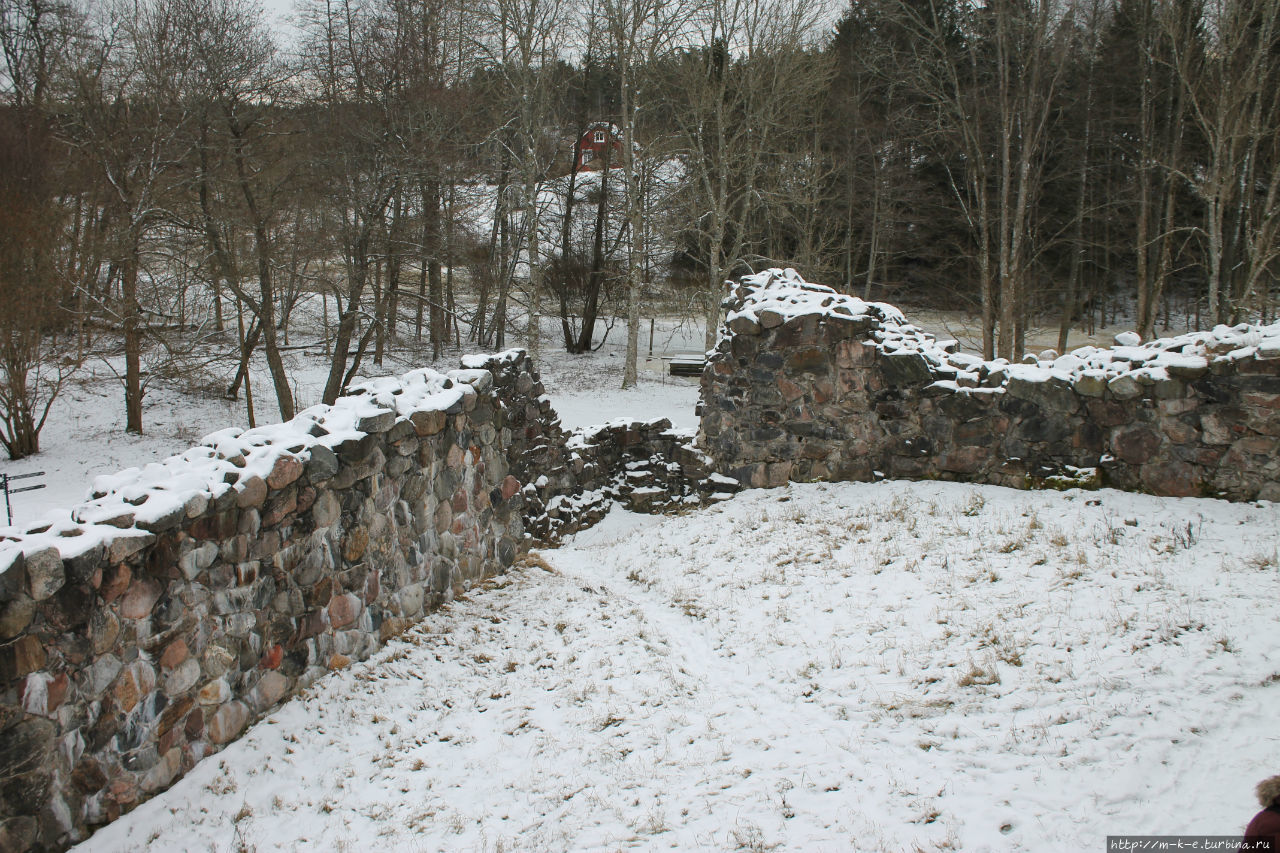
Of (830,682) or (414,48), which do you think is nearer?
(830,682)

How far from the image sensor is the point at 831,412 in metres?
9.39

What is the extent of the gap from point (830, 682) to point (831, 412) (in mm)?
5116

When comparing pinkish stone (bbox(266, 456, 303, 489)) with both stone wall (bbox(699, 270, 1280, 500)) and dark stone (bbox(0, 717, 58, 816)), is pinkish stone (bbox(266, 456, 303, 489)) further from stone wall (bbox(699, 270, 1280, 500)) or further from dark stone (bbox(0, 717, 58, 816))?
stone wall (bbox(699, 270, 1280, 500))

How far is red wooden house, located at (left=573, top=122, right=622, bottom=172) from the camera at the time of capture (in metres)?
26.4

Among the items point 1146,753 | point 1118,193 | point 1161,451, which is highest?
point 1118,193

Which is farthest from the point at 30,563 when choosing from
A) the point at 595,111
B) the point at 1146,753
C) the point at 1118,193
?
the point at 595,111

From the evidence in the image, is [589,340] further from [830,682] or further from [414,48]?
[830,682]

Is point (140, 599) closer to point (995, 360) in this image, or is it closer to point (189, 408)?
point (995, 360)

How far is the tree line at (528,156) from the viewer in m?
15.2

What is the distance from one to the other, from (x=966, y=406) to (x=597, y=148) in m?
21.1

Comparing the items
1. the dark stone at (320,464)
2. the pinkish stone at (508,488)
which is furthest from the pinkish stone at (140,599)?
the pinkish stone at (508,488)

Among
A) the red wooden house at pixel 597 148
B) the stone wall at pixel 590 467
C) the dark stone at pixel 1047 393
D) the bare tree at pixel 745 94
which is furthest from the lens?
the red wooden house at pixel 597 148

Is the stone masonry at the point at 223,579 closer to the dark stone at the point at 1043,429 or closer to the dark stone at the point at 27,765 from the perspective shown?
the dark stone at the point at 27,765

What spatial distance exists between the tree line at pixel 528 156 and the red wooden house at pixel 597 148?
0.65 m
